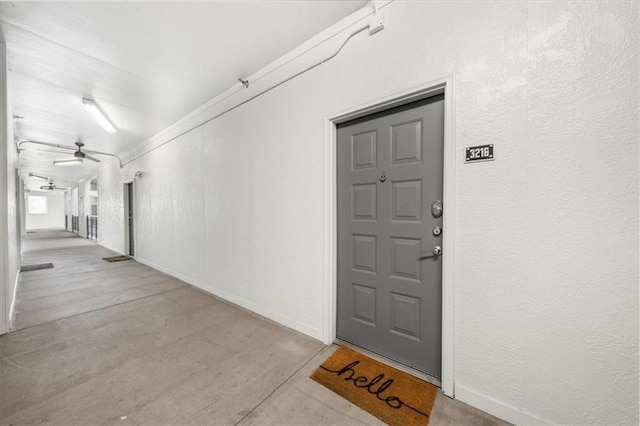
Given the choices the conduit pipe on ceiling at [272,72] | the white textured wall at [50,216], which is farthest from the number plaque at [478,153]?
the white textured wall at [50,216]

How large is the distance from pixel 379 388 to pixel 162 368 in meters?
1.64

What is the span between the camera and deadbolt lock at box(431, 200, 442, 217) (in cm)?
160

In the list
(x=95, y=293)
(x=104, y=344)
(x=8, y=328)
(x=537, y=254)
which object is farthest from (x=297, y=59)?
(x=95, y=293)

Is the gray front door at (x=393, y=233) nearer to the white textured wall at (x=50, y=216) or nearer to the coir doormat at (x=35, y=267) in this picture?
the coir doormat at (x=35, y=267)

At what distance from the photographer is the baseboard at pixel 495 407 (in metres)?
1.29

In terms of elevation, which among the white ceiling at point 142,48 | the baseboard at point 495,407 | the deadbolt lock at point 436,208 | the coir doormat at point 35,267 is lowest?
the coir doormat at point 35,267

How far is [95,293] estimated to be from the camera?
338cm

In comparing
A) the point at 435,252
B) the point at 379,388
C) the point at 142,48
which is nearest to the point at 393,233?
the point at 435,252

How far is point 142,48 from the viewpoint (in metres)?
2.32

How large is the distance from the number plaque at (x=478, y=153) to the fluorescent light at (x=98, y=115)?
4.77 metres

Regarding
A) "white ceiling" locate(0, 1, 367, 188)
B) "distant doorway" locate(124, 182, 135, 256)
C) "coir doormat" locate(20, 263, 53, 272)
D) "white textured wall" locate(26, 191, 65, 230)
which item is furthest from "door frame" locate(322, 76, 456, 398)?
"white textured wall" locate(26, 191, 65, 230)

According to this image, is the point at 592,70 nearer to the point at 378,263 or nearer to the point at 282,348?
the point at 378,263

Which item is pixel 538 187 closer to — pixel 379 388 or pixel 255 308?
pixel 379 388

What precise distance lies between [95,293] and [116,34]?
3398 mm
